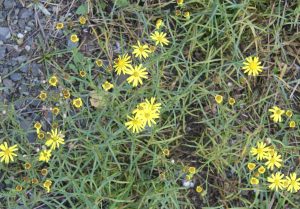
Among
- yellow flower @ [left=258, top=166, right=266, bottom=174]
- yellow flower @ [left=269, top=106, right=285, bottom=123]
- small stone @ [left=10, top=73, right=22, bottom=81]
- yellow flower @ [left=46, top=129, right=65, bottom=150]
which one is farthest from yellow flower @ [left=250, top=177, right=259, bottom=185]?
small stone @ [left=10, top=73, right=22, bottom=81]

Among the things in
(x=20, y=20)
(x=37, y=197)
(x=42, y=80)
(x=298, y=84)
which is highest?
(x=20, y=20)

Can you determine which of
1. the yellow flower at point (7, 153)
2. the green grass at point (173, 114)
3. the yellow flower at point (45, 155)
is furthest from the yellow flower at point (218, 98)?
the yellow flower at point (7, 153)

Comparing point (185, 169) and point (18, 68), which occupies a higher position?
point (18, 68)

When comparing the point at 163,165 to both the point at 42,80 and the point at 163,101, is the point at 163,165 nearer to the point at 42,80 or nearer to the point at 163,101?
the point at 163,101

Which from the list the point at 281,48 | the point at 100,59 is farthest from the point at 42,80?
the point at 281,48

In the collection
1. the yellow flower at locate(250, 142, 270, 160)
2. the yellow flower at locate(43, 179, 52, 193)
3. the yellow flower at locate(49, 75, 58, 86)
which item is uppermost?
the yellow flower at locate(49, 75, 58, 86)

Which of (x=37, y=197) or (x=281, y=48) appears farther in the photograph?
(x=281, y=48)

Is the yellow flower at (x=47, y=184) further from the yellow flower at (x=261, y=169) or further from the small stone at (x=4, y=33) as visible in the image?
the yellow flower at (x=261, y=169)

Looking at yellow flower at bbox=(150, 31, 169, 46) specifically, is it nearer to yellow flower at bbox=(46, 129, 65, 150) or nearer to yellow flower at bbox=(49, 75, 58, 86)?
yellow flower at bbox=(49, 75, 58, 86)
